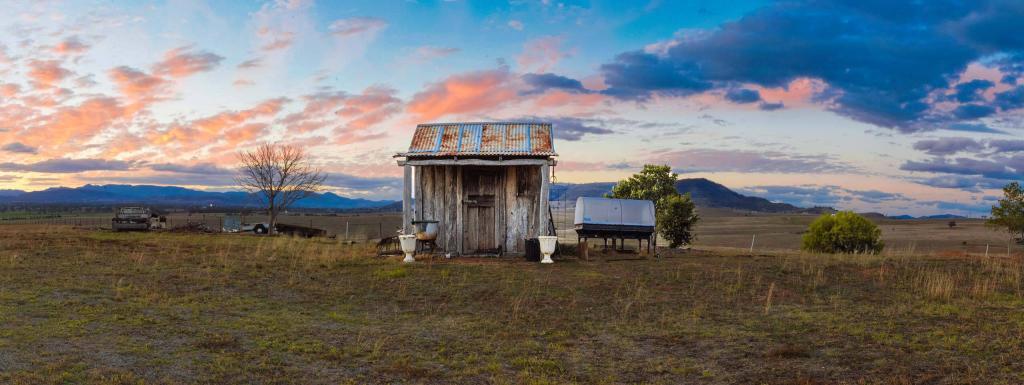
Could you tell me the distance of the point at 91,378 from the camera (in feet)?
27.2

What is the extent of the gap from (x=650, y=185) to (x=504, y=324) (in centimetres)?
3444

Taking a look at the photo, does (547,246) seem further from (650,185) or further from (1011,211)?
(1011,211)

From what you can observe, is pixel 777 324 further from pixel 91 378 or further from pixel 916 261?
pixel 916 261

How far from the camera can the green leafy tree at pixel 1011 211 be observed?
40.2 metres

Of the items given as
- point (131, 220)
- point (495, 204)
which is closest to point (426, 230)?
point (495, 204)

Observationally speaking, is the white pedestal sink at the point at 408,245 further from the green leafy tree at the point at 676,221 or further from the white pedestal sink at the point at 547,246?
the green leafy tree at the point at 676,221

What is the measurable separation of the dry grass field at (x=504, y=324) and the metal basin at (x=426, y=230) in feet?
13.4

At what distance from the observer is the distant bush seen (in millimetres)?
35031

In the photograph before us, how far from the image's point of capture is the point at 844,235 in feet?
116

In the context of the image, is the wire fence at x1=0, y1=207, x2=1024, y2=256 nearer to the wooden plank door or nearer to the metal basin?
the wooden plank door

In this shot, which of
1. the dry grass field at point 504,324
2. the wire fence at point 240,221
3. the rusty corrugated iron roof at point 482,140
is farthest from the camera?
the wire fence at point 240,221

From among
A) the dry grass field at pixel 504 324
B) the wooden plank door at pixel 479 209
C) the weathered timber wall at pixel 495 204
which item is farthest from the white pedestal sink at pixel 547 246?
the wooden plank door at pixel 479 209

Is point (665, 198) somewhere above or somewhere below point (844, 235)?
above

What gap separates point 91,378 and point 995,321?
14163 millimetres
